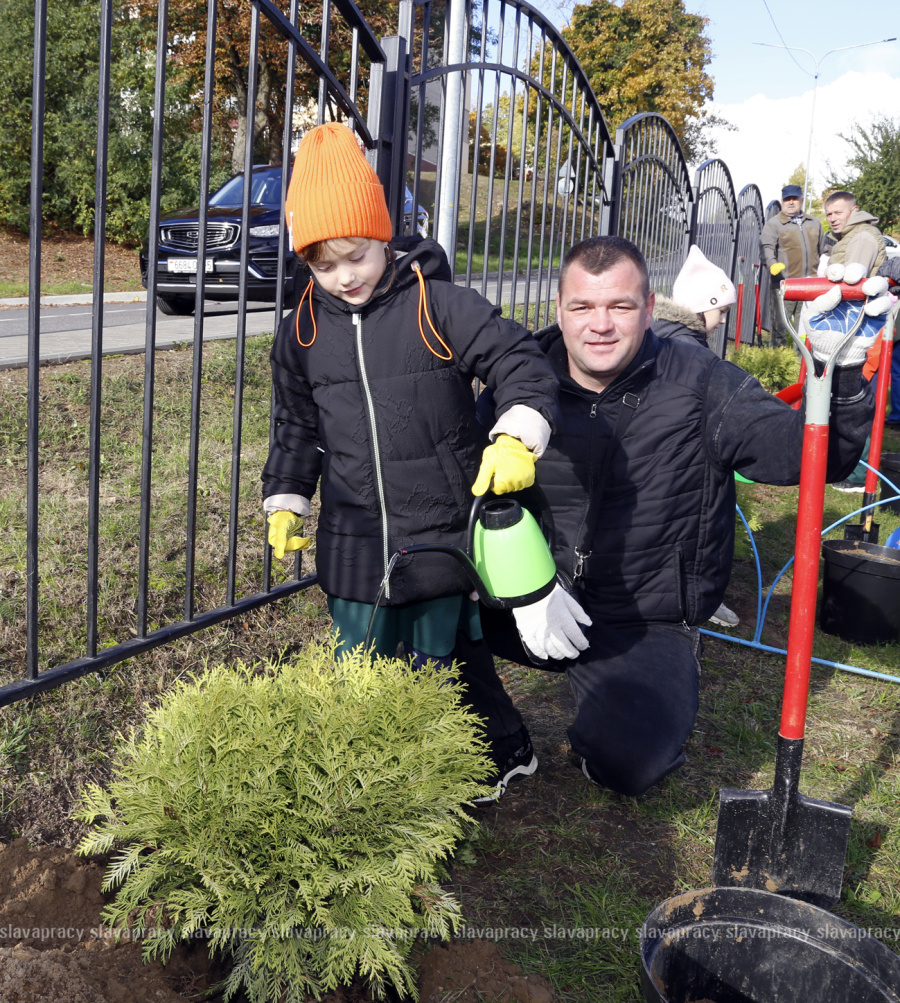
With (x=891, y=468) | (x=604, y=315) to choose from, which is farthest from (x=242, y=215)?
(x=891, y=468)

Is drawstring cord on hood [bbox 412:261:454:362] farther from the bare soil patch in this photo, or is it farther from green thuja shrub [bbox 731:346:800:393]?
the bare soil patch

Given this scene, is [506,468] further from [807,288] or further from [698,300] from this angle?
[698,300]

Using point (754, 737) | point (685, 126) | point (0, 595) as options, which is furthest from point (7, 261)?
point (685, 126)

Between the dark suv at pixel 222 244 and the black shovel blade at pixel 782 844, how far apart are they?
702cm

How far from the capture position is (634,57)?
29547mm

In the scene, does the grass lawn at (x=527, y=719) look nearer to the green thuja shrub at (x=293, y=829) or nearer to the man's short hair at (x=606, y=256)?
the green thuja shrub at (x=293, y=829)

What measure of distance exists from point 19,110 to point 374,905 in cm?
2227

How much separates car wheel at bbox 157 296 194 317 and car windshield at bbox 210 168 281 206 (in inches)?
47.2

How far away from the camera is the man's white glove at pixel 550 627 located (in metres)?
2.14

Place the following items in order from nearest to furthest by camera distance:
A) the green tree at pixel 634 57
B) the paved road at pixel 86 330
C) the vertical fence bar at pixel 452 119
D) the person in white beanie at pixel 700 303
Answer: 1. the vertical fence bar at pixel 452 119
2. the person in white beanie at pixel 700 303
3. the paved road at pixel 86 330
4. the green tree at pixel 634 57

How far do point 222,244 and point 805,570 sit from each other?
8639mm

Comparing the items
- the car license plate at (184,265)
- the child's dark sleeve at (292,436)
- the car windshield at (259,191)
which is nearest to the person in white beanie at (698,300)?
the child's dark sleeve at (292,436)

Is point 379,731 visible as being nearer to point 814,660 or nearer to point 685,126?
point 814,660

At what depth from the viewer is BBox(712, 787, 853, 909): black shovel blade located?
1.96 metres
